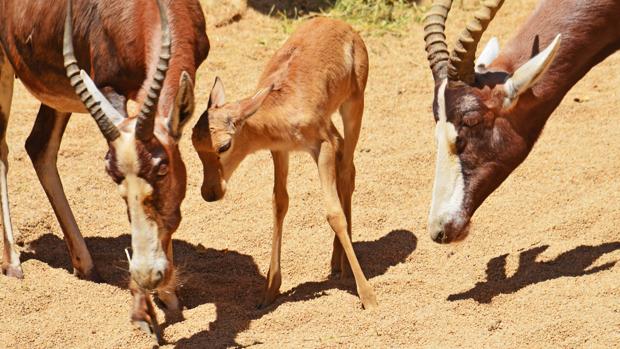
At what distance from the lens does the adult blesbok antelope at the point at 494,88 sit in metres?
7.71

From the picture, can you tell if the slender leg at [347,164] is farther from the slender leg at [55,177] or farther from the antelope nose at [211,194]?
the slender leg at [55,177]

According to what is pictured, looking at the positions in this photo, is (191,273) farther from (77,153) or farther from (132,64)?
(77,153)

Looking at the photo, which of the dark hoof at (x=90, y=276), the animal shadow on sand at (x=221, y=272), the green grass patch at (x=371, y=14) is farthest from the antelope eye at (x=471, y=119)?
the green grass patch at (x=371, y=14)

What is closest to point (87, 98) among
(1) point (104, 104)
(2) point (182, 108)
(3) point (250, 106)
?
(1) point (104, 104)

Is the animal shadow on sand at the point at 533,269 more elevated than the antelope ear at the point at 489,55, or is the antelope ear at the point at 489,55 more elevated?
the antelope ear at the point at 489,55

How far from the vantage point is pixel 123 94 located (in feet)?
27.1

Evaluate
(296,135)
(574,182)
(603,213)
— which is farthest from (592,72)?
(296,135)

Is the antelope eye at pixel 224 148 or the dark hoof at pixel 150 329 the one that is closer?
the dark hoof at pixel 150 329

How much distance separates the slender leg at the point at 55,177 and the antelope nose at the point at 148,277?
2294 mm

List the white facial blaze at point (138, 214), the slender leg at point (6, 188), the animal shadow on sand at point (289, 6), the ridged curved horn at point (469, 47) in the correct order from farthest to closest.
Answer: the animal shadow on sand at point (289, 6), the slender leg at point (6, 188), the ridged curved horn at point (469, 47), the white facial blaze at point (138, 214)

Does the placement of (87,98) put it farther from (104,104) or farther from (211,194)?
(211,194)

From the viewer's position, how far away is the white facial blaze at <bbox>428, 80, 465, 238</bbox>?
7812 mm

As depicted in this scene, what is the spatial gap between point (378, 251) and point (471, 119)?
2.04 m

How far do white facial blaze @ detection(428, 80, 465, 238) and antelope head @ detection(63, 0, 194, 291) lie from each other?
5.84 feet
